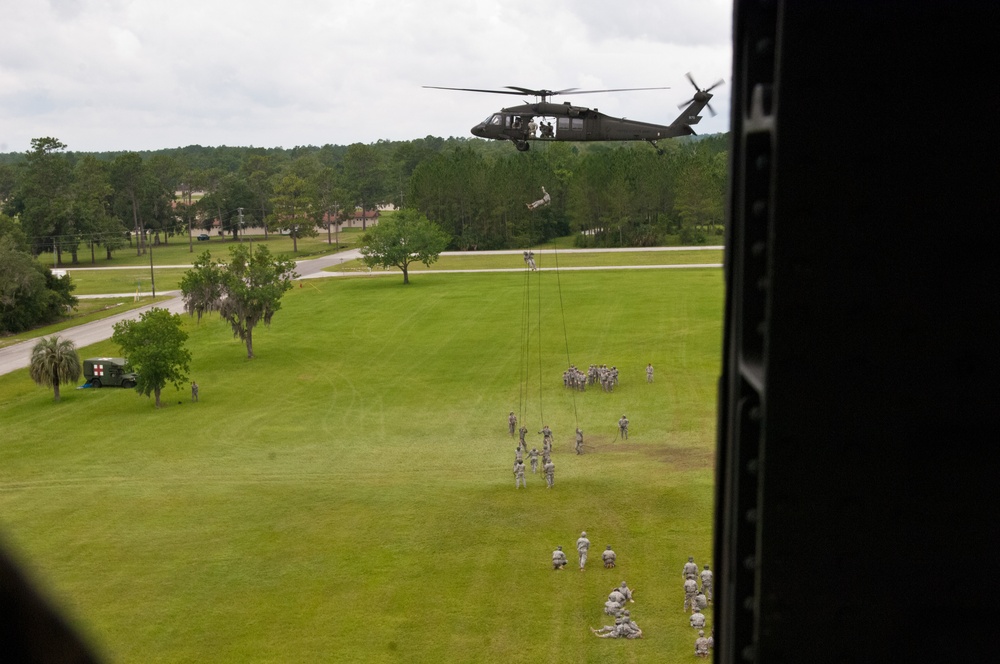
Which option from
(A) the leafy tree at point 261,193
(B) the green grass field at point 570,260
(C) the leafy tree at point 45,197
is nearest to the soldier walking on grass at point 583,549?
(B) the green grass field at point 570,260

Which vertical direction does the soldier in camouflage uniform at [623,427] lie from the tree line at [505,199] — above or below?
below

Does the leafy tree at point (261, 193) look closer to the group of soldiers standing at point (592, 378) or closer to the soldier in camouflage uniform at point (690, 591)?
the group of soldiers standing at point (592, 378)

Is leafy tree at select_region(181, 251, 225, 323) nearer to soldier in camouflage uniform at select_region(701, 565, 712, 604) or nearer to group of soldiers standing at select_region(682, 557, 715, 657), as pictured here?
group of soldiers standing at select_region(682, 557, 715, 657)

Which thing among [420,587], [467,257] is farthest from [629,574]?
[467,257]

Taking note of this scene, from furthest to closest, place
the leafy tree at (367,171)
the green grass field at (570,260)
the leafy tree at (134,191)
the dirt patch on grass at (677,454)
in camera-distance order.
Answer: the leafy tree at (367,171) < the leafy tree at (134,191) < the green grass field at (570,260) < the dirt patch on grass at (677,454)

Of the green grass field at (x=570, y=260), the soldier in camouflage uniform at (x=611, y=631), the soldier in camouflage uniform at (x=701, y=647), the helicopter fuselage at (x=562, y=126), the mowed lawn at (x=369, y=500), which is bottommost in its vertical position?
the mowed lawn at (x=369, y=500)

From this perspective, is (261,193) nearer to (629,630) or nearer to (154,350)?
(154,350)

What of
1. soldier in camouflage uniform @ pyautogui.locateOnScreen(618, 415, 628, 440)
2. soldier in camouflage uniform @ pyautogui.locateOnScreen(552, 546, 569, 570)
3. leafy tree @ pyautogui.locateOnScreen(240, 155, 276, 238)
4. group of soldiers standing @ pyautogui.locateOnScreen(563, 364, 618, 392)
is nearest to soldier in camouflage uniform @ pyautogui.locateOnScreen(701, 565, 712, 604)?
soldier in camouflage uniform @ pyautogui.locateOnScreen(552, 546, 569, 570)

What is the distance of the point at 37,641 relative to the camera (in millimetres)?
1490

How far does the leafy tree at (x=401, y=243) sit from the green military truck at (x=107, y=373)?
31555 mm

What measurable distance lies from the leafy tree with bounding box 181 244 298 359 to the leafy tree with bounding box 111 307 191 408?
23.1 feet

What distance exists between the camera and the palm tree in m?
41.1

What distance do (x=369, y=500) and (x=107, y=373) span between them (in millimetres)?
20353

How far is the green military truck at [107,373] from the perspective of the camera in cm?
4369
